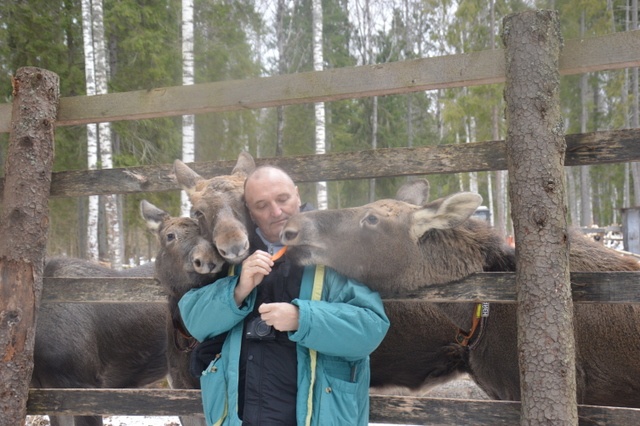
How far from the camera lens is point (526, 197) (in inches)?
117

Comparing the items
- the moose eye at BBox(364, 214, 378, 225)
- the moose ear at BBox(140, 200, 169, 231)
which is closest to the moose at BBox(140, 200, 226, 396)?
the moose ear at BBox(140, 200, 169, 231)

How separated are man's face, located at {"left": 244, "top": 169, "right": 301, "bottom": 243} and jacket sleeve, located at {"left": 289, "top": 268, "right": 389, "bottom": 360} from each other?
1.99 feet

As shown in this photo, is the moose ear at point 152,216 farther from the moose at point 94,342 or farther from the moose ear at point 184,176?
the moose at point 94,342

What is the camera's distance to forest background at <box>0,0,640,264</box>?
48.7 ft

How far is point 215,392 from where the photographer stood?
289 cm

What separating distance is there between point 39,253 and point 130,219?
14470mm

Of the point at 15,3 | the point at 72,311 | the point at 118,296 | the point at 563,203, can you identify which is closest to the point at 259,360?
the point at 118,296

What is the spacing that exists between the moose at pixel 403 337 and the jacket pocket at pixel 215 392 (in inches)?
45.6

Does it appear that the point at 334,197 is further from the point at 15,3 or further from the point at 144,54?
the point at 15,3

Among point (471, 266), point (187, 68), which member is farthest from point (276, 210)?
point (187, 68)

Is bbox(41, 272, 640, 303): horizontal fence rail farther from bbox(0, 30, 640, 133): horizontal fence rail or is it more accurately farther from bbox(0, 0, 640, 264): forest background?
bbox(0, 0, 640, 264): forest background

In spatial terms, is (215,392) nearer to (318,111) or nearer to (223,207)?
(223,207)

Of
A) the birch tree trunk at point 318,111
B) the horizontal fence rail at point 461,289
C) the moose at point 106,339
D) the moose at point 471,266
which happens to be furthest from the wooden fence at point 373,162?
the birch tree trunk at point 318,111

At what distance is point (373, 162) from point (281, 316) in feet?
4.24
